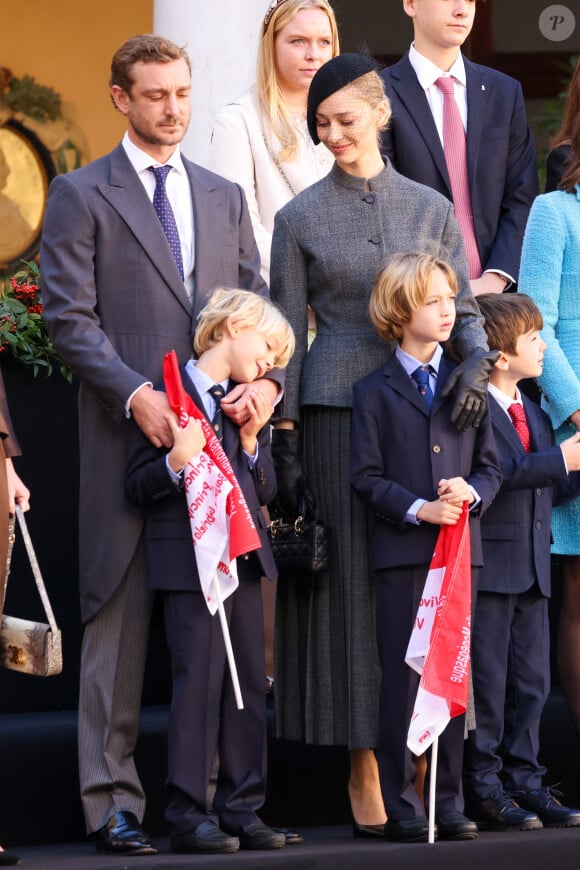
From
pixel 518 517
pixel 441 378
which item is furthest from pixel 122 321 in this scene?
pixel 518 517

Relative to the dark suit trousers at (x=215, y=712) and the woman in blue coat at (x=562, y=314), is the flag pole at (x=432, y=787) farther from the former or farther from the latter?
the woman in blue coat at (x=562, y=314)

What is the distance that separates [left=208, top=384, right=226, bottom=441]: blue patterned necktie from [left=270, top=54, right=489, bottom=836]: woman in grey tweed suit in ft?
1.19

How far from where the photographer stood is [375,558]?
15.9 ft

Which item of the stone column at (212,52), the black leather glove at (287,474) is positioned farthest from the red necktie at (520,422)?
the stone column at (212,52)

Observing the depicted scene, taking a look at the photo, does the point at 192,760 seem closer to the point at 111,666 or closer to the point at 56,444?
the point at 111,666

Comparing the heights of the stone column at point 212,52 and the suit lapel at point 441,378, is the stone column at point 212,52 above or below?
above

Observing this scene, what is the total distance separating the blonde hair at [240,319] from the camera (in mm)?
4688

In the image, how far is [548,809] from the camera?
5000 millimetres

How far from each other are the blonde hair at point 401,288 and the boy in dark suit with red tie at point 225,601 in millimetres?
273

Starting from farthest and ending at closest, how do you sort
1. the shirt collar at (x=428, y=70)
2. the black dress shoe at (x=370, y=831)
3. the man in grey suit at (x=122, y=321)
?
the shirt collar at (x=428, y=70) < the black dress shoe at (x=370, y=831) < the man in grey suit at (x=122, y=321)

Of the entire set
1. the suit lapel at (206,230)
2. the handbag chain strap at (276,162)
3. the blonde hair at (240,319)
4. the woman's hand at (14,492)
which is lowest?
the woman's hand at (14,492)

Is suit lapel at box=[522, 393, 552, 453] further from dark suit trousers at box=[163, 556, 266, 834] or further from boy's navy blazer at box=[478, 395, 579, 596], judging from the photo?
dark suit trousers at box=[163, 556, 266, 834]

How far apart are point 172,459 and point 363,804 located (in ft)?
3.69

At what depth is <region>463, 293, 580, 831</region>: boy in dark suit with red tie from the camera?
5.02 m
